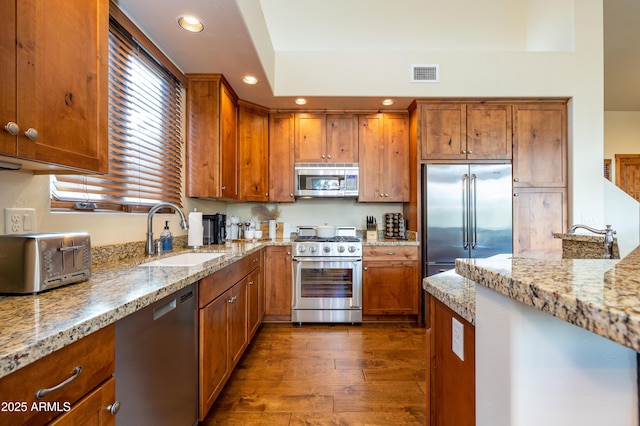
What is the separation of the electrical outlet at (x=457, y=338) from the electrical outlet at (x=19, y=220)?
5.76 feet

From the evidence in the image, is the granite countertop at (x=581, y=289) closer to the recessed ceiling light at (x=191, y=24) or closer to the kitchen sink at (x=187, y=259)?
the kitchen sink at (x=187, y=259)

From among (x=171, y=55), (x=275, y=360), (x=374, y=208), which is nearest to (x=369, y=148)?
(x=374, y=208)

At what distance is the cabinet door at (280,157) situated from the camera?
332 cm

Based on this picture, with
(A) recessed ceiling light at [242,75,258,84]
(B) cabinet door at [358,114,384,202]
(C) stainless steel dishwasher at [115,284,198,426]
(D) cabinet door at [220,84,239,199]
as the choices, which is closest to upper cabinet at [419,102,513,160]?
(B) cabinet door at [358,114,384,202]

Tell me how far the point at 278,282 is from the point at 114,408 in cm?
218

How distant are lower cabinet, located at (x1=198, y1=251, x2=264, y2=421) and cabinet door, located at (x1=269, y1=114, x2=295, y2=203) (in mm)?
1063

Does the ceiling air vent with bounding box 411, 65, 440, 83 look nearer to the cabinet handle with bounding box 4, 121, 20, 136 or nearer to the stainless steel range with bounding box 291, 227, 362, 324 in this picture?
the stainless steel range with bounding box 291, 227, 362, 324

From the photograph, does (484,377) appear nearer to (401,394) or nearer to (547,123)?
(401,394)

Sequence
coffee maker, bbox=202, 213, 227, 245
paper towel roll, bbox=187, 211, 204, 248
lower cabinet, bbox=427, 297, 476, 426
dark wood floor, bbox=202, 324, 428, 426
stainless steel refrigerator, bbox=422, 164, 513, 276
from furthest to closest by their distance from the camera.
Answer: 1. stainless steel refrigerator, bbox=422, 164, 513, 276
2. coffee maker, bbox=202, 213, 227, 245
3. paper towel roll, bbox=187, 211, 204, 248
4. dark wood floor, bbox=202, 324, 428, 426
5. lower cabinet, bbox=427, 297, 476, 426

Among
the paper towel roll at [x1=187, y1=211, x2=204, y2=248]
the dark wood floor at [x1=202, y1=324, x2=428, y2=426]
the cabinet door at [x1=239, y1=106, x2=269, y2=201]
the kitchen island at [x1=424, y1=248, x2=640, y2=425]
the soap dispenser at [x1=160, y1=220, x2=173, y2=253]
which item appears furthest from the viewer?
the cabinet door at [x1=239, y1=106, x2=269, y2=201]

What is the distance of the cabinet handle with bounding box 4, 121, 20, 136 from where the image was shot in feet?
2.72

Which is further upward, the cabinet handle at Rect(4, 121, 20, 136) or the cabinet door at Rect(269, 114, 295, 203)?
the cabinet door at Rect(269, 114, 295, 203)

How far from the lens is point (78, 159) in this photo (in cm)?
109

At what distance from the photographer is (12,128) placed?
839 mm
